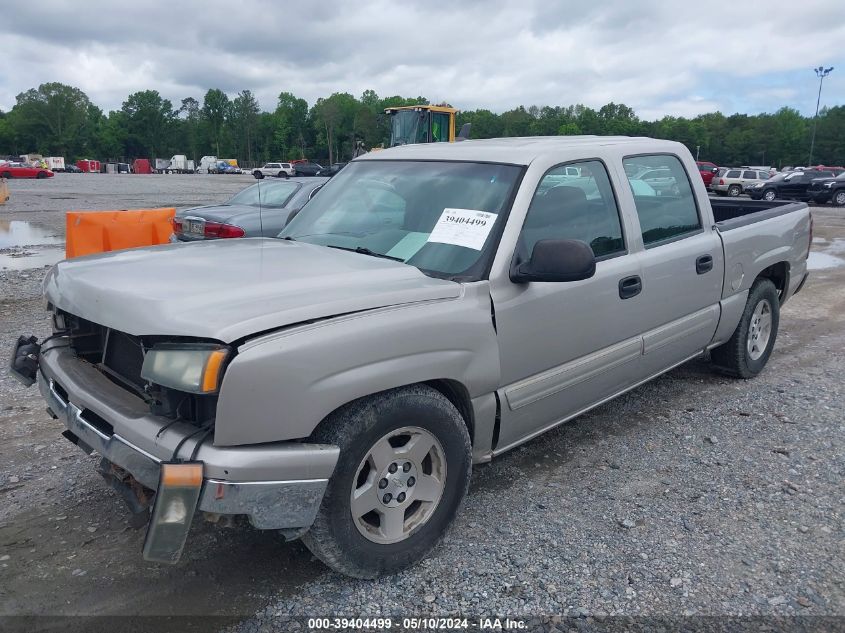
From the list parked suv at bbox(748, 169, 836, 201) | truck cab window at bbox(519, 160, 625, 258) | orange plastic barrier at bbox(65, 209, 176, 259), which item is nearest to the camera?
truck cab window at bbox(519, 160, 625, 258)

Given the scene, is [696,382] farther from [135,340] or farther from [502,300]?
[135,340]

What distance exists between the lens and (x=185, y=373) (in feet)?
7.37

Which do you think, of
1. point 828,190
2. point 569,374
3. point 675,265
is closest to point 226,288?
point 569,374

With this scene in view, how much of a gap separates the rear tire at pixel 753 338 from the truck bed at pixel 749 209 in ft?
1.71

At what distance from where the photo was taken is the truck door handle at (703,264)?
435 centimetres

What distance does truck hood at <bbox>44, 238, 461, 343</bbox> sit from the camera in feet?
7.73

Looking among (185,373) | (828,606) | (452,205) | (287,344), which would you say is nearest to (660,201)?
(452,205)

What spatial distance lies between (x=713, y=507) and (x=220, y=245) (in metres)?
2.92

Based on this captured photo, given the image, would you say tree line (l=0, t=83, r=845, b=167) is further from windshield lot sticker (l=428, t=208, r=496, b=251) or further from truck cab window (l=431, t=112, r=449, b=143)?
windshield lot sticker (l=428, t=208, r=496, b=251)

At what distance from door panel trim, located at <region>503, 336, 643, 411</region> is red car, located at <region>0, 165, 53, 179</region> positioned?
58.9 metres

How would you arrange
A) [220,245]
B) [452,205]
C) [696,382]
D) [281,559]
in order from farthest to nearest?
[696,382] → [220,245] → [452,205] → [281,559]

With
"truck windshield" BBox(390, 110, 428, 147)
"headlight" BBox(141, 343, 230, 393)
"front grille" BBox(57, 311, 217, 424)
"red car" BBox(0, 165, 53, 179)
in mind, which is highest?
"truck windshield" BBox(390, 110, 428, 147)

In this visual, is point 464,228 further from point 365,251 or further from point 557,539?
point 557,539

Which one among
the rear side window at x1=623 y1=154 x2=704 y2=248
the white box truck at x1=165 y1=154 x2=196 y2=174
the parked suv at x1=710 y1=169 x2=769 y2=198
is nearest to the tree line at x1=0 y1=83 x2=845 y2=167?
the white box truck at x1=165 y1=154 x2=196 y2=174
